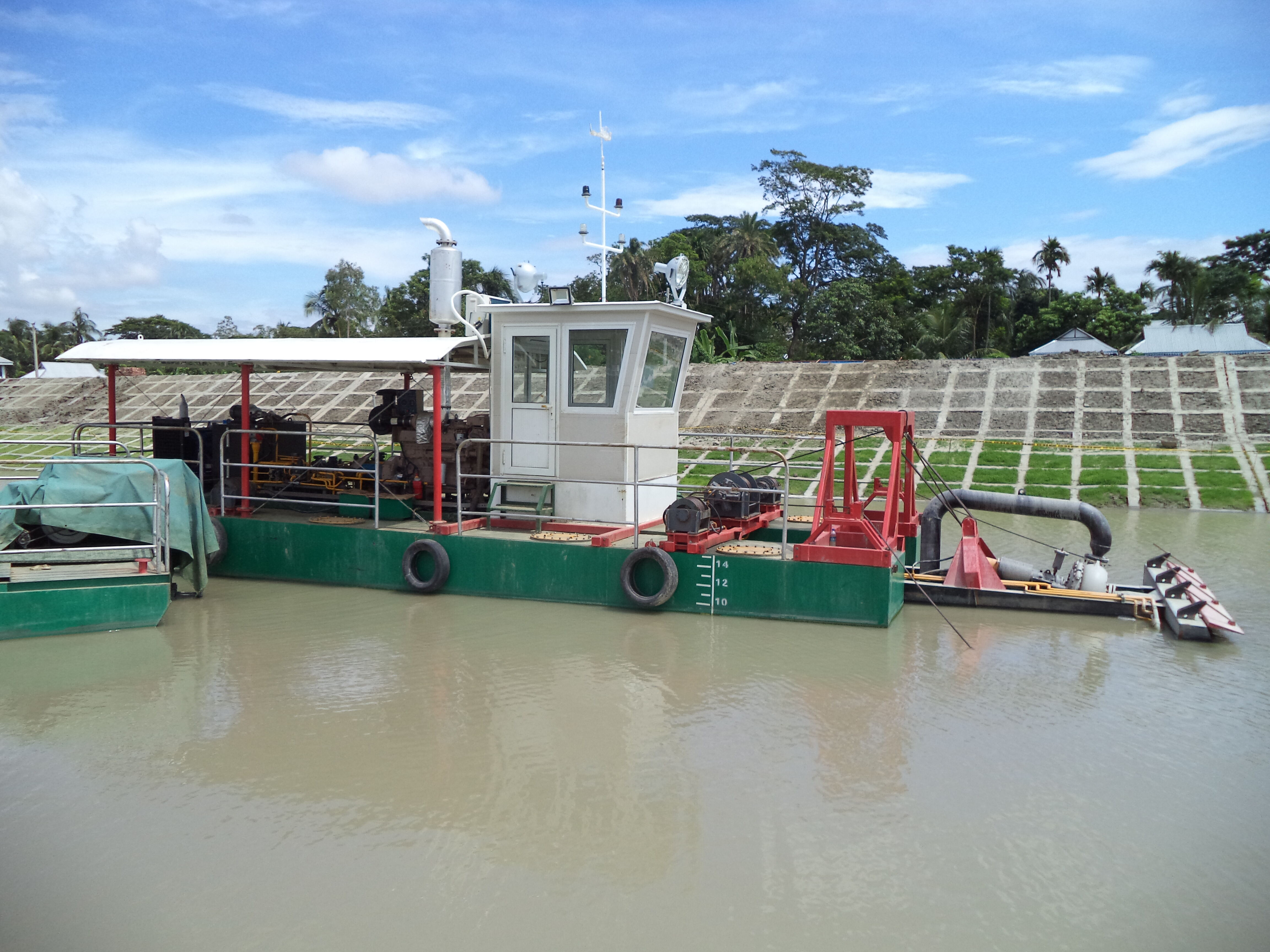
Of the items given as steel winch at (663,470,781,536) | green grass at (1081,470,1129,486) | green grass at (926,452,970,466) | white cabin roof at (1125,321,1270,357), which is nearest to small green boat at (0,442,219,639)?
steel winch at (663,470,781,536)

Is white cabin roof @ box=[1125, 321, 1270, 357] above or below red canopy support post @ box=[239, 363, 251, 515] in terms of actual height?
above

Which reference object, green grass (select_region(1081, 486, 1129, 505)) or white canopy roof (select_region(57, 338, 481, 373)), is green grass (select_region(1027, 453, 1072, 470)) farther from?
white canopy roof (select_region(57, 338, 481, 373))

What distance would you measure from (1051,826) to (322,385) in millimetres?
25907

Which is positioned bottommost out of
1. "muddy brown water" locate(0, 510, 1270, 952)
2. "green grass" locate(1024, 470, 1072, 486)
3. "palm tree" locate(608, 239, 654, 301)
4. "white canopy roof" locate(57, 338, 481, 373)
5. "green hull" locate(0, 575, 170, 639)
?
"muddy brown water" locate(0, 510, 1270, 952)

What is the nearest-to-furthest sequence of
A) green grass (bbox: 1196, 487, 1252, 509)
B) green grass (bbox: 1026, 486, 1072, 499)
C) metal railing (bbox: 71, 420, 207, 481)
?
metal railing (bbox: 71, 420, 207, 481), green grass (bbox: 1196, 487, 1252, 509), green grass (bbox: 1026, 486, 1072, 499)

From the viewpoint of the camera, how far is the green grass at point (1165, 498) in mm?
16547

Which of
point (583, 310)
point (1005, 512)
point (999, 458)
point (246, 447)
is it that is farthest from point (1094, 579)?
point (999, 458)

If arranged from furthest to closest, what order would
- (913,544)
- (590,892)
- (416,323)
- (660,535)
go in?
(416,323)
(913,544)
(660,535)
(590,892)

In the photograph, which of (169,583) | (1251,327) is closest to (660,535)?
(169,583)

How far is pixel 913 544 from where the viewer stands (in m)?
10.5

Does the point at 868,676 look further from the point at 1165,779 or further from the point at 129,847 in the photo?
the point at 129,847

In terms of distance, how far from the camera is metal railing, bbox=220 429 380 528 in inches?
400

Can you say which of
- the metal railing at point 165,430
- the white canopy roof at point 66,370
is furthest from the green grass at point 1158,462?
the white canopy roof at point 66,370

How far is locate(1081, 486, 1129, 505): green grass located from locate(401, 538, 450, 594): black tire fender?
39.9 feet
